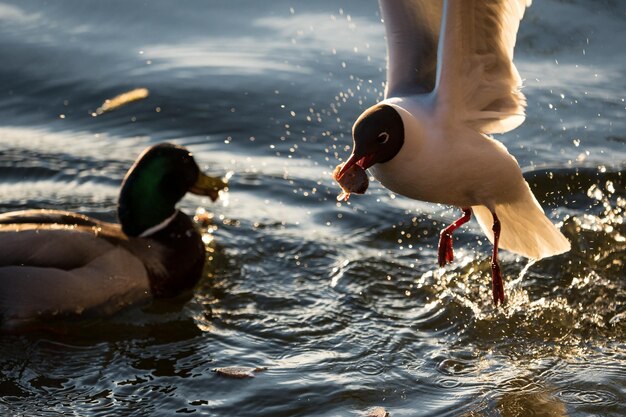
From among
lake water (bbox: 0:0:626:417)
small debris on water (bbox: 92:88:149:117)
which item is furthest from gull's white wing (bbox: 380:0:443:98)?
small debris on water (bbox: 92:88:149:117)

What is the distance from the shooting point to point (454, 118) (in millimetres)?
5504

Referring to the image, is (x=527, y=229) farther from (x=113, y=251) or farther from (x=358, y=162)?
(x=113, y=251)

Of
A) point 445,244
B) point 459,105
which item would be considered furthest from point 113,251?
point 459,105

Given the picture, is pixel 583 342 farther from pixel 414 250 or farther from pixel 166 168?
pixel 166 168

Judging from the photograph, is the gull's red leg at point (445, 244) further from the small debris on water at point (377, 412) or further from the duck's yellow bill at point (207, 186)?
the duck's yellow bill at point (207, 186)

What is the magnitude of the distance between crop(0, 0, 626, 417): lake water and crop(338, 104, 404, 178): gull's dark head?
3.53 ft

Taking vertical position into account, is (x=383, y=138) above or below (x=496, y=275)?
above

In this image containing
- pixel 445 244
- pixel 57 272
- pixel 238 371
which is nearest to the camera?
pixel 238 371

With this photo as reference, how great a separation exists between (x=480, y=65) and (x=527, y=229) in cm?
108

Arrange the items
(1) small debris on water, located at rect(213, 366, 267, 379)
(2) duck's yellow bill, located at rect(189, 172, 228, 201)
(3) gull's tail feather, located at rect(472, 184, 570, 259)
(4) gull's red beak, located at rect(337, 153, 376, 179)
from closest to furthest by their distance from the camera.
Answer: (4) gull's red beak, located at rect(337, 153, 376, 179) → (1) small debris on water, located at rect(213, 366, 267, 379) → (3) gull's tail feather, located at rect(472, 184, 570, 259) → (2) duck's yellow bill, located at rect(189, 172, 228, 201)

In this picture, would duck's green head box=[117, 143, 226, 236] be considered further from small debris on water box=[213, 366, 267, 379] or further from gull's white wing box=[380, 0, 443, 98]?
gull's white wing box=[380, 0, 443, 98]

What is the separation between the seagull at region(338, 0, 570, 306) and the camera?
5.18 meters

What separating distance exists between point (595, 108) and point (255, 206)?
289cm

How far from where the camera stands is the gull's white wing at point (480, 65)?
5.21 m
